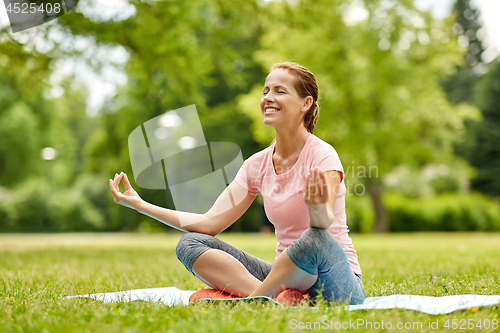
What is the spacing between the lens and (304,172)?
2.70 metres

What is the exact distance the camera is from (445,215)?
22.5 meters

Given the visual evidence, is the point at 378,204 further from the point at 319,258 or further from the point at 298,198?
the point at 319,258

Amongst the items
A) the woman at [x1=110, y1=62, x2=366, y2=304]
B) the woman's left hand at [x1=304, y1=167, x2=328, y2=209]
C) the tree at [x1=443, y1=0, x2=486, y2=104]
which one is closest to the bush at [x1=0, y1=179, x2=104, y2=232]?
the woman at [x1=110, y1=62, x2=366, y2=304]

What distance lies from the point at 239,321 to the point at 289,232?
816 mm

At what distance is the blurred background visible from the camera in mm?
9547

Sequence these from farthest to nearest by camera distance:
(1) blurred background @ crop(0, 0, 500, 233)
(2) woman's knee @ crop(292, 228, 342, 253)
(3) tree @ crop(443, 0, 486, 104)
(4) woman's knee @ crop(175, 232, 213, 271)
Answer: (3) tree @ crop(443, 0, 486, 104), (1) blurred background @ crop(0, 0, 500, 233), (4) woman's knee @ crop(175, 232, 213, 271), (2) woman's knee @ crop(292, 228, 342, 253)

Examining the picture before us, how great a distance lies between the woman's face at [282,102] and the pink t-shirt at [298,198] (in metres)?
0.19

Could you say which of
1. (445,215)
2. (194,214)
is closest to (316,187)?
(194,214)

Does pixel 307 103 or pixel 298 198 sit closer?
pixel 298 198

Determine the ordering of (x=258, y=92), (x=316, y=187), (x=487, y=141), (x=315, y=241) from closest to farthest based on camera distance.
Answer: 1. (x=316, y=187)
2. (x=315, y=241)
3. (x=258, y=92)
4. (x=487, y=141)

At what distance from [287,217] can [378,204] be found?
61.3 feet

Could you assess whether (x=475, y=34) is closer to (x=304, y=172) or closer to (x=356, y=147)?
(x=356, y=147)

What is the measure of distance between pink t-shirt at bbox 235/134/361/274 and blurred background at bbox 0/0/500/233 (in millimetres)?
777

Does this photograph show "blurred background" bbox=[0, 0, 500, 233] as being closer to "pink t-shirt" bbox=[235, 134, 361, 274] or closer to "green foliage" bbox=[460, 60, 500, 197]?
"green foliage" bbox=[460, 60, 500, 197]
